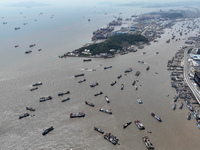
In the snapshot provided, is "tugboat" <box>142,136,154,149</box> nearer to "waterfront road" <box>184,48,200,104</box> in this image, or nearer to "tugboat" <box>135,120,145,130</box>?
"tugboat" <box>135,120,145,130</box>

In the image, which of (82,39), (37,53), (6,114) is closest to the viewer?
(6,114)

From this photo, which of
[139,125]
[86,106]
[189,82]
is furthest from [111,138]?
[189,82]

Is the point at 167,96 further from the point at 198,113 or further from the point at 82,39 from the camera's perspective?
the point at 82,39

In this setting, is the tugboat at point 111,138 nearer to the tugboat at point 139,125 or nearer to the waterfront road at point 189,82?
the tugboat at point 139,125

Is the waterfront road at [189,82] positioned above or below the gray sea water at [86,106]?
above

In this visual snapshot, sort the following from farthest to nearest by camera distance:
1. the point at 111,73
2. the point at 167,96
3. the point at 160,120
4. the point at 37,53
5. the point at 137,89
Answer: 1. the point at 37,53
2. the point at 111,73
3. the point at 137,89
4. the point at 167,96
5. the point at 160,120

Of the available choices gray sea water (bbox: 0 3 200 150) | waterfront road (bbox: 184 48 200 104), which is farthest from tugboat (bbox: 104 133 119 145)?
waterfront road (bbox: 184 48 200 104)

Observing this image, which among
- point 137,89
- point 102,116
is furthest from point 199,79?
point 102,116

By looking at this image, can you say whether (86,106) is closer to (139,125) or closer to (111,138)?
(111,138)

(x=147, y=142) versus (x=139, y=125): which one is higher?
(x=139, y=125)

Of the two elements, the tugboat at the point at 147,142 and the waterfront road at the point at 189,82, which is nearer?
the tugboat at the point at 147,142

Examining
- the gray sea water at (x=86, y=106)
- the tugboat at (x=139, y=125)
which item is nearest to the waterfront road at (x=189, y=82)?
the gray sea water at (x=86, y=106)
